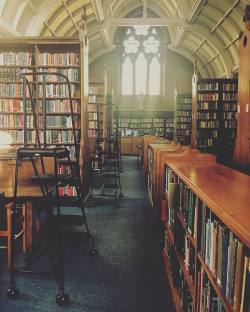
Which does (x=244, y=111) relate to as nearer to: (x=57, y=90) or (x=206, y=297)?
(x=206, y=297)

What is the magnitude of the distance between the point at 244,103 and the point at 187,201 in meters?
2.21

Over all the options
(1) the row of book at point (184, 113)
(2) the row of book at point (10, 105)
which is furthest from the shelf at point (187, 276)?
(1) the row of book at point (184, 113)

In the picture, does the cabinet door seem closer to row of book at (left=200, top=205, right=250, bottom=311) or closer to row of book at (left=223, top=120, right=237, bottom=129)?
row of book at (left=223, top=120, right=237, bottom=129)

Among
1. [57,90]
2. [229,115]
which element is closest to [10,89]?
[57,90]

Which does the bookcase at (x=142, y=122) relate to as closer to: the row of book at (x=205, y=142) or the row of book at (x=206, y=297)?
the row of book at (x=205, y=142)

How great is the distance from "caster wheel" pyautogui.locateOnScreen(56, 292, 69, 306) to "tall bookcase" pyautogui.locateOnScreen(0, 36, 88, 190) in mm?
3062

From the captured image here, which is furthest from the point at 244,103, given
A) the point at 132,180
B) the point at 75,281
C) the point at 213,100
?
the point at 213,100

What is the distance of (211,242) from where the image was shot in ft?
5.37

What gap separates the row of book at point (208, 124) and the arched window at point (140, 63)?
21.0ft

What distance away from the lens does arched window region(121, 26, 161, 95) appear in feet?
52.0

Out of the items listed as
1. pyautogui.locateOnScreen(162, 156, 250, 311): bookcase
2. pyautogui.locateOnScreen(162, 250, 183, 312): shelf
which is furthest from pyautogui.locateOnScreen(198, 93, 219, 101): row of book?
pyautogui.locateOnScreen(162, 156, 250, 311): bookcase

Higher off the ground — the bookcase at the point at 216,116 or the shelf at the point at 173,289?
the bookcase at the point at 216,116

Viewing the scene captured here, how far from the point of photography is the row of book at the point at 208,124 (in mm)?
9703

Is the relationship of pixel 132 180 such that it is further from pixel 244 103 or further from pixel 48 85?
pixel 244 103
